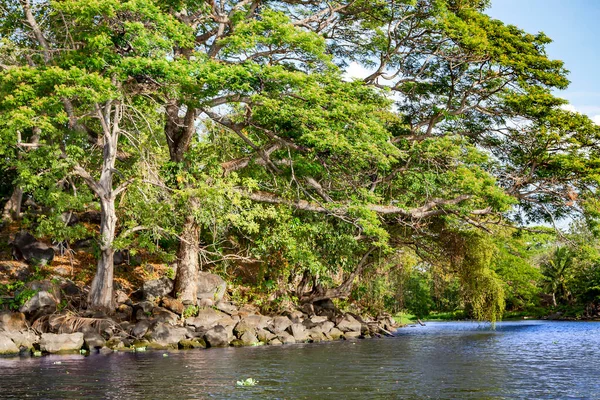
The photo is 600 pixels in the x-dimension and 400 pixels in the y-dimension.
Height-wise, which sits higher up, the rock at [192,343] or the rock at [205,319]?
the rock at [205,319]

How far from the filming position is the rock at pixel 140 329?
907 inches

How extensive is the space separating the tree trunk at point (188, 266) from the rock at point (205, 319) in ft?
2.51

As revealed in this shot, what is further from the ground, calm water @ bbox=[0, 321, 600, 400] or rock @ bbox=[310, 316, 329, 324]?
rock @ bbox=[310, 316, 329, 324]

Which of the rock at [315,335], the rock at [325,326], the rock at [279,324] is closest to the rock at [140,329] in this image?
the rock at [279,324]

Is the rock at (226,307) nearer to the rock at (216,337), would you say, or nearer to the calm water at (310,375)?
the rock at (216,337)

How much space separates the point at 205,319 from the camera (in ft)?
84.4

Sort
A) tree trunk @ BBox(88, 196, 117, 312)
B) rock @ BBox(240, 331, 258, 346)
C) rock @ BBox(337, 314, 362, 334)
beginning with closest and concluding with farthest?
1. tree trunk @ BBox(88, 196, 117, 312)
2. rock @ BBox(240, 331, 258, 346)
3. rock @ BBox(337, 314, 362, 334)

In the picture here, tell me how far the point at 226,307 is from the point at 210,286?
4.04 ft

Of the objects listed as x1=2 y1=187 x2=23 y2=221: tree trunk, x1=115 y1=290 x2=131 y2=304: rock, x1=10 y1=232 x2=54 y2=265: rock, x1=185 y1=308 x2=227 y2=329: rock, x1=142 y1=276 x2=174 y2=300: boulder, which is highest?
x1=2 y1=187 x2=23 y2=221: tree trunk

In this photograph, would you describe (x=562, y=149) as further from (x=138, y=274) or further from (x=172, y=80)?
(x=138, y=274)

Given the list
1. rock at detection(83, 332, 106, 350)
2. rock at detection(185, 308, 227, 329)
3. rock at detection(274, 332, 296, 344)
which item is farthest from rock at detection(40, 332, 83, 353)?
rock at detection(274, 332, 296, 344)

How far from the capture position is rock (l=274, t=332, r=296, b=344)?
87.9 ft

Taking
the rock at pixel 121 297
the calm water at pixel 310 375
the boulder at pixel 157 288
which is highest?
the boulder at pixel 157 288

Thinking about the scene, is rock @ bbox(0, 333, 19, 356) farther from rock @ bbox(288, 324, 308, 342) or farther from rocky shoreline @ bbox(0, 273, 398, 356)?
rock @ bbox(288, 324, 308, 342)
